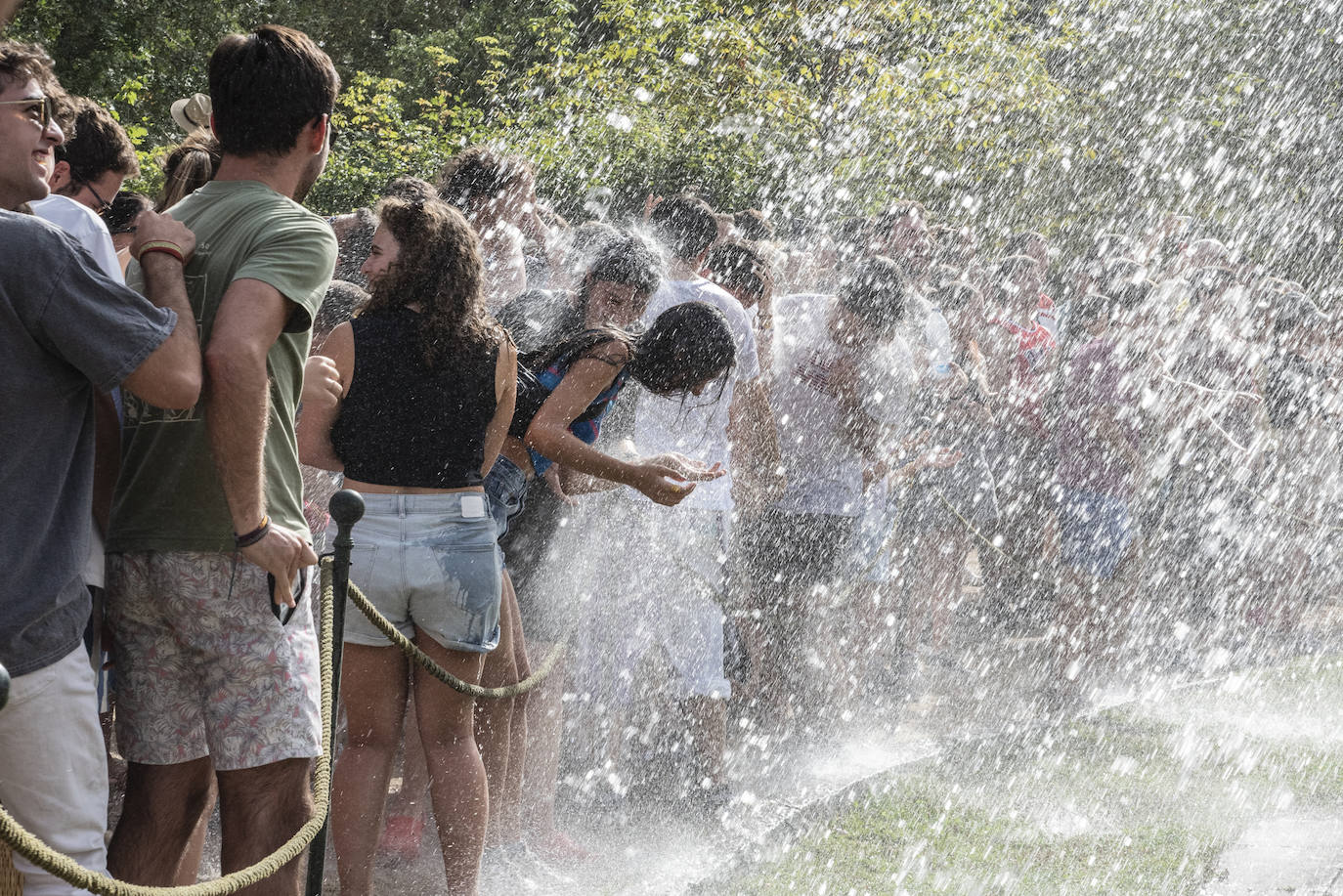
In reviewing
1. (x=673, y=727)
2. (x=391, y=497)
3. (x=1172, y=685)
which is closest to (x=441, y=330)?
(x=391, y=497)

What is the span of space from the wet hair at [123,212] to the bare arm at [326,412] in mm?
1209

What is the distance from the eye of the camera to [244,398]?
2381mm

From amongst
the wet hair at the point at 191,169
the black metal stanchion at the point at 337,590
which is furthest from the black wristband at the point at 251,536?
the wet hair at the point at 191,169

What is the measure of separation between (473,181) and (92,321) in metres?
3.26

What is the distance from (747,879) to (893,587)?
3069 millimetres

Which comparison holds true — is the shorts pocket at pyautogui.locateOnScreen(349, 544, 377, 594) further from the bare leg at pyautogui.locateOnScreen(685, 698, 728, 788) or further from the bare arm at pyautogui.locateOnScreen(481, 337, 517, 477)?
the bare leg at pyautogui.locateOnScreen(685, 698, 728, 788)

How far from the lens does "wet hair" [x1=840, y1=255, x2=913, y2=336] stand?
545 centimetres

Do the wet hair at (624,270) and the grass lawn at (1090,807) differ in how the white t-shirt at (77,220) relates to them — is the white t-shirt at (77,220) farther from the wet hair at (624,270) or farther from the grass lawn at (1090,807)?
the grass lawn at (1090,807)

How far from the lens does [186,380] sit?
7.48ft

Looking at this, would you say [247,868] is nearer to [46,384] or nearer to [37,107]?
[46,384]

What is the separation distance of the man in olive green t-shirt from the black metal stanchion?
49 mm

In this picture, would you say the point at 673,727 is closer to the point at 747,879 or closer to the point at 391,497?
the point at 747,879

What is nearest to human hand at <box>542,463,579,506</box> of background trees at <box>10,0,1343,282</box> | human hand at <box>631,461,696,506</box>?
human hand at <box>631,461,696,506</box>

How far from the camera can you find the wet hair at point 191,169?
3496 mm
